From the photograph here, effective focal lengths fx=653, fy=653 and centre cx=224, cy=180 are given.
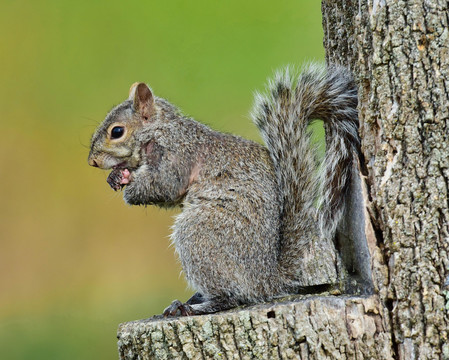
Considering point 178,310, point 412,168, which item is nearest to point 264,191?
point 178,310

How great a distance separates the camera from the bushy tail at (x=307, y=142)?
173 centimetres

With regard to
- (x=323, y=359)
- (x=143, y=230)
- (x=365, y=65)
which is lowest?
(x=323, y=359)

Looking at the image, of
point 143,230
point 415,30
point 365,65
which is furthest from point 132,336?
point 143,230

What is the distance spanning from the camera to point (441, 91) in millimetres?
1434

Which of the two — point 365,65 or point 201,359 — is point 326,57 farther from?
point 201,359

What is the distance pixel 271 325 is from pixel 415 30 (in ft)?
2.42

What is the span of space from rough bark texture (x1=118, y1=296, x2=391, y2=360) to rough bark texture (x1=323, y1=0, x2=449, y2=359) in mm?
54

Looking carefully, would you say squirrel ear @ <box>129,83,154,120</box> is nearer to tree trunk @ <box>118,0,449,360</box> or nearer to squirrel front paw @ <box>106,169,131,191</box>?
squirrel front paw @ <box>106,169,131,191</box>

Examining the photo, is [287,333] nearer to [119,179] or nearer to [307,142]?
[307,142]

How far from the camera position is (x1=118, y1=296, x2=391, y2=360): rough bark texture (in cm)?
145

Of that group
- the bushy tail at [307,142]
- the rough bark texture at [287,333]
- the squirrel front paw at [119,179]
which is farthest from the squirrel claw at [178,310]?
the squirrel front paw at [119,179]

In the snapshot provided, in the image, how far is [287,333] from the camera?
1.48m

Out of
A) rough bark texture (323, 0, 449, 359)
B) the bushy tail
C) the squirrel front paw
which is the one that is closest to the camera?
rough bark texture (323, 0, 449, 359)

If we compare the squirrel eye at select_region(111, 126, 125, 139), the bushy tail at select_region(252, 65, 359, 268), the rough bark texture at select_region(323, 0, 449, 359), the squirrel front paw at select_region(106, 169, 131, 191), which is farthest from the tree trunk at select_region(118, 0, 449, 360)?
the squirrel eye at select_region(111, 126, 125, 139)
